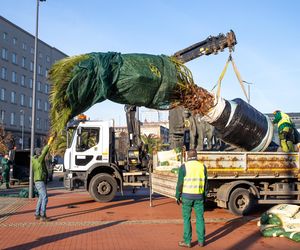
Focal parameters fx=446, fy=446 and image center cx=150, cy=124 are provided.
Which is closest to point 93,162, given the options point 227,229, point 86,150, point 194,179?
point 86,150

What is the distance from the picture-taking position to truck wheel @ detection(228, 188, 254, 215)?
11984 mm

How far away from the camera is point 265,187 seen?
12469 millimetres

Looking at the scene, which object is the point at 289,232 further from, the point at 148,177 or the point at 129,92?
the point at 148,177

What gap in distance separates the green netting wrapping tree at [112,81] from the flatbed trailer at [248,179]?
2025mm

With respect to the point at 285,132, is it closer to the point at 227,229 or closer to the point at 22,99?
the point at 227,229

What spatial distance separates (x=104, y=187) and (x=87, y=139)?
180 cm

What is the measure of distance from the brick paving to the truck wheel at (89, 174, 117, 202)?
62 cm

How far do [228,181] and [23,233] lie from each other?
18.1 ft

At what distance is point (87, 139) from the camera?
15.9 m

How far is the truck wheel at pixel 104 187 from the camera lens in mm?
15531

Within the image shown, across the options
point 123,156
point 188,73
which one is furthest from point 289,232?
point 123,156

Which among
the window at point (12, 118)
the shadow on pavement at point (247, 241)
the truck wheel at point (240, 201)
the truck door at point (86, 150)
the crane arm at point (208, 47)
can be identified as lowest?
the shadow on pavement at point (247, 241)

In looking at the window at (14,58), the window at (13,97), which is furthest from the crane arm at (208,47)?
the window at (14,58)

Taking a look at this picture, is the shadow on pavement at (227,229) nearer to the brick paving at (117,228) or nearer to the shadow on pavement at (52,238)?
the brick paving at (117,228)
